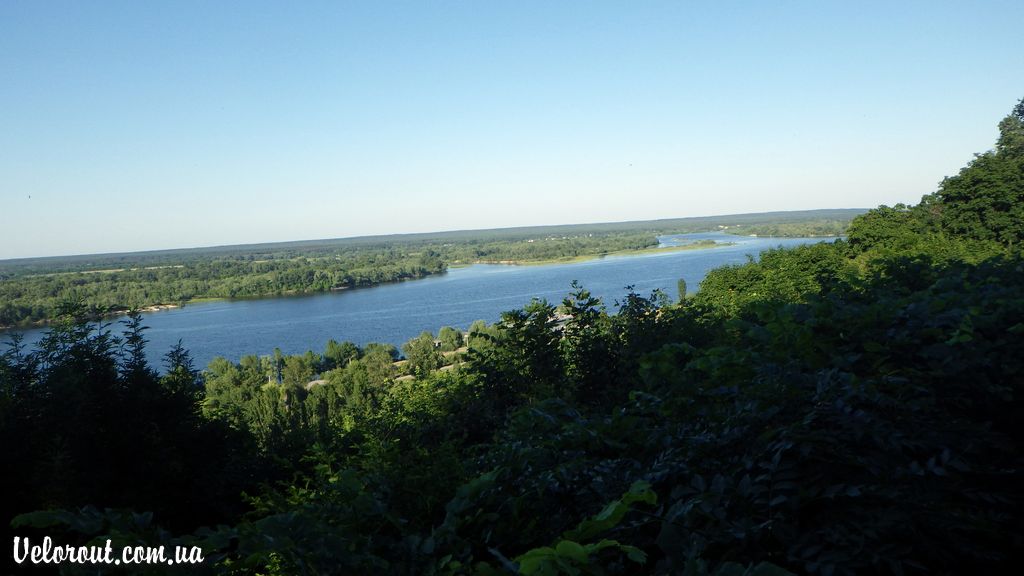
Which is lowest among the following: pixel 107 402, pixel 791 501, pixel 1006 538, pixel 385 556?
pixel 107 402

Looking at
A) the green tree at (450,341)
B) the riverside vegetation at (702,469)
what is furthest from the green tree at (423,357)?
the riverside vegetation at (702,469)

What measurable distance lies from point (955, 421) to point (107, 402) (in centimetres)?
695

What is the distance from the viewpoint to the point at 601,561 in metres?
1.63

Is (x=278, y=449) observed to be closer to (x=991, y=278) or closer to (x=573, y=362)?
(x=573, y=362)

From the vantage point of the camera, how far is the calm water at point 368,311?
1672 inches

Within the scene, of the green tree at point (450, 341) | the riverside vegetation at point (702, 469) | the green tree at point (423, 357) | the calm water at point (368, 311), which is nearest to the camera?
the riverside vegetation at point (702, 469)

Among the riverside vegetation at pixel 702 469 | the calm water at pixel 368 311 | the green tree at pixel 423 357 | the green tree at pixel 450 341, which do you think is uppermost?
the riverside vegetation at pixel 702 469

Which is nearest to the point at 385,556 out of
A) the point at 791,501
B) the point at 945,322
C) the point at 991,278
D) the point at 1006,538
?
the point at 791,501

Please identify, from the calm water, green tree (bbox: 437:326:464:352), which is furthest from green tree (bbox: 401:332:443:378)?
the calm water

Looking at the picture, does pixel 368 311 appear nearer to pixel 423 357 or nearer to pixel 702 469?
pixel 423 357

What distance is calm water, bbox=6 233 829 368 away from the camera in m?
42.5

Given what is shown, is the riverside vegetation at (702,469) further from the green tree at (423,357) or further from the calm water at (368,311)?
the calm water at (368,311)

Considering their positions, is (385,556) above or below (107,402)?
above

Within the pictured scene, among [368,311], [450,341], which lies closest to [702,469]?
[450,341]
